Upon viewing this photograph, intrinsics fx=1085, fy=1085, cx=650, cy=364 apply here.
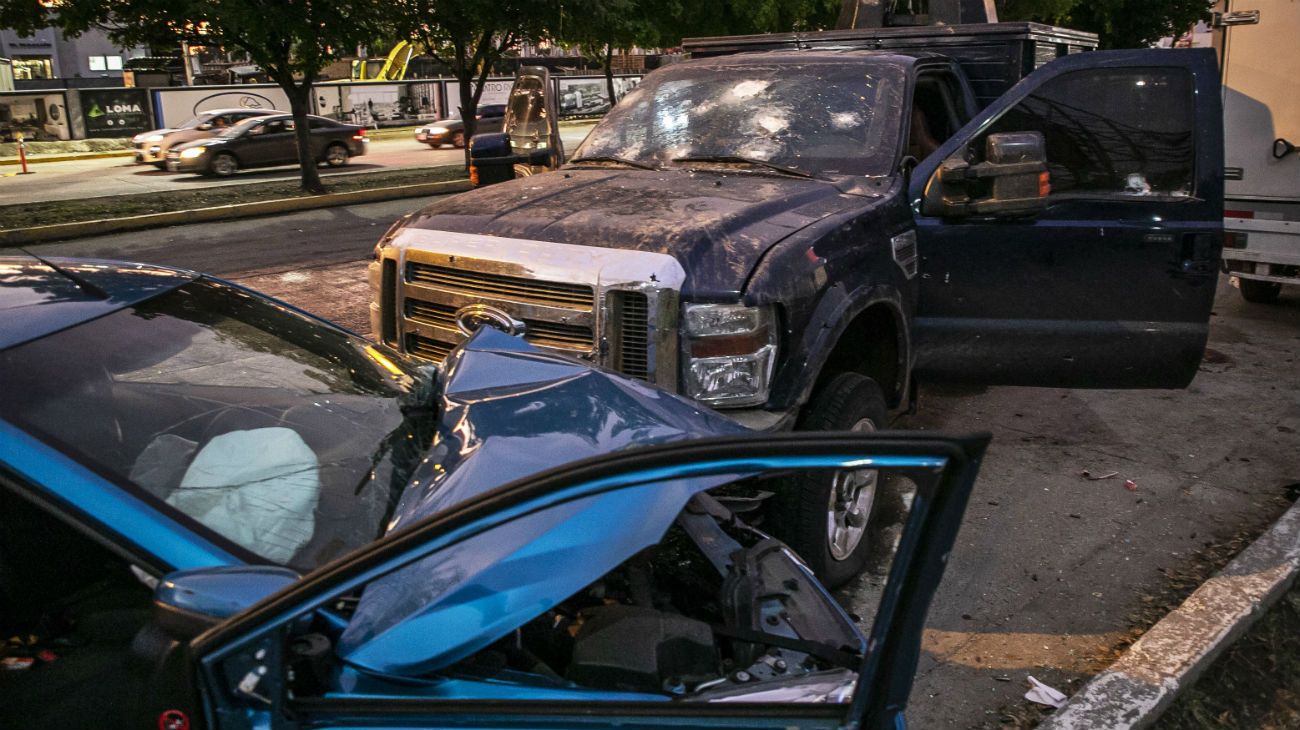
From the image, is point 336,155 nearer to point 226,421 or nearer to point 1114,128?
point 1114,128

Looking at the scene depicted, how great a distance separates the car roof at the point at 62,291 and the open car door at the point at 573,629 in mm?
1116

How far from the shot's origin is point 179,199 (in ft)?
59.5

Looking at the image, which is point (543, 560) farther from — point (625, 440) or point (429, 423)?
point (429, 423)

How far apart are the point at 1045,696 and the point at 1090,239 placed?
248 cm

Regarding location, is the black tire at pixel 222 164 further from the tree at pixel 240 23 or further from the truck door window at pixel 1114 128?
the truck door window at pixel 1114 128

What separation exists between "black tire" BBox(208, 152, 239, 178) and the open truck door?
63.3 feet

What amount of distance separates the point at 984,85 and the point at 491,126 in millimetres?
25212

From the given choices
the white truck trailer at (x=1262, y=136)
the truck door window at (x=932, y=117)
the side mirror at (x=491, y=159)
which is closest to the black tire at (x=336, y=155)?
the side mirror at (x=491, y=159)

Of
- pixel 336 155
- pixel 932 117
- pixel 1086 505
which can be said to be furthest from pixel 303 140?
pixel 1086 505

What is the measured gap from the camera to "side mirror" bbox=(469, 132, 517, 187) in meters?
6.23

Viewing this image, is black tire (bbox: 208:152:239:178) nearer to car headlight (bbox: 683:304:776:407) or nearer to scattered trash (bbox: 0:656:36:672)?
car headlight (bbox: 683:304:776:407)

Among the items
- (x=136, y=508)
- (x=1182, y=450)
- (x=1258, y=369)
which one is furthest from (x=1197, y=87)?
(x=136, y=508)

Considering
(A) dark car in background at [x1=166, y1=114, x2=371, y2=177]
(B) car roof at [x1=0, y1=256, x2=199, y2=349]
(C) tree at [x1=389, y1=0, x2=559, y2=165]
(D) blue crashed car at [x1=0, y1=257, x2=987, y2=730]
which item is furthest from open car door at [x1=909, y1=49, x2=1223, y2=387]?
(A) dark car in background at [x1=166, y1=114, x2=371, y2=177]

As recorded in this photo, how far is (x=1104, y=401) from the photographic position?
7.12 m
